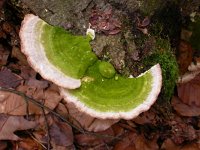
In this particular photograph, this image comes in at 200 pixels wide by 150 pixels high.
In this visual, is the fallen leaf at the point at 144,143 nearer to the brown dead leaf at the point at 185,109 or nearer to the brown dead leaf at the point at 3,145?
the brown dead leaf at the point at 185,109

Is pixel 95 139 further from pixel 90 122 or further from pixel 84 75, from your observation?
pixel 84 75

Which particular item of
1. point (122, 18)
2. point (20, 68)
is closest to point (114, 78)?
point (122, 18)

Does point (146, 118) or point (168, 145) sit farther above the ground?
point (146, 118)

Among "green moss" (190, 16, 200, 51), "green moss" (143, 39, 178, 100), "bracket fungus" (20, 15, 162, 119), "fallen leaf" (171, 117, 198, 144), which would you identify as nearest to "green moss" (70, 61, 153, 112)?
"bracket fungus" (20, 15, 162, 119)

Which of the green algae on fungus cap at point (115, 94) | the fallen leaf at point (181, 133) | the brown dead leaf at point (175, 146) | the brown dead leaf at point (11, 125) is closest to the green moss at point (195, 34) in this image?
the fallen leaf at point (181, 133)

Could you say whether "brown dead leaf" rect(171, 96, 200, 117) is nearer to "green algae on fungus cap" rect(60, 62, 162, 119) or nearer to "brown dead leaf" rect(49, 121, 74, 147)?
"green algae on fungus cap" rect(60, 62, 162, 119)

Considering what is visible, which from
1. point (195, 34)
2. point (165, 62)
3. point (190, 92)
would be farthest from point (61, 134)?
point (195, 34)
